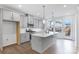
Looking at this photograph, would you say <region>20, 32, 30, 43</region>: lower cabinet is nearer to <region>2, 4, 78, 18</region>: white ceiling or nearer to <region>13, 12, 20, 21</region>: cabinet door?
<region>13, 12, 20, 21</region>: cabinet door

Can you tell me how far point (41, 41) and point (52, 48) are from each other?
1.10ft

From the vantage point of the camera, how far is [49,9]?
2105 millimetres

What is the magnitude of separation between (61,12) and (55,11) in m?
0.16

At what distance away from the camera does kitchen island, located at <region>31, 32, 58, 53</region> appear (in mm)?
2221

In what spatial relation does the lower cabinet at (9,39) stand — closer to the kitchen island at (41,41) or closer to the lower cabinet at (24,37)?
the lower cabinet at (24,37)

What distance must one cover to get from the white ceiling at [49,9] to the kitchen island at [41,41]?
1.61 ft

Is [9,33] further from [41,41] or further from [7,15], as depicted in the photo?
[41,41]

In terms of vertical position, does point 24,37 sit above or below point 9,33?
below

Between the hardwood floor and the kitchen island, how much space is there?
11cm

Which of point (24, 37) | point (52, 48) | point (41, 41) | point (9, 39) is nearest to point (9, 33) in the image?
point (9, 39)

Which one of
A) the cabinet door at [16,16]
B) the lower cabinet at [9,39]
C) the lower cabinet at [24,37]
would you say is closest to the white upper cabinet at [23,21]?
the cabinet door at [16,16]

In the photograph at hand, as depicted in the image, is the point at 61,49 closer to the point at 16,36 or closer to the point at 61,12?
the point at 61,12

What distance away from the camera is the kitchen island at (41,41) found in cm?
222

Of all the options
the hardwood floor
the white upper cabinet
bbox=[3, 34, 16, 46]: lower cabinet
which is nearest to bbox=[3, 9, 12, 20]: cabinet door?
the white upper cabinet
